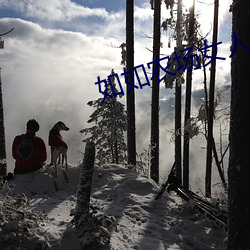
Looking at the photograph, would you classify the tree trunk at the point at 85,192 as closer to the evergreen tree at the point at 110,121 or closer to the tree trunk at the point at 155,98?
the tree trunk at the point at 155,98

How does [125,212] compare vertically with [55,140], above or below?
below

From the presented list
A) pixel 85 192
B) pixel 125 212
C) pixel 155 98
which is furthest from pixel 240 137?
pixel 155 98

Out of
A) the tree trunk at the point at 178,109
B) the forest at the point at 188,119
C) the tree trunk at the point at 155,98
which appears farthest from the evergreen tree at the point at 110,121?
the tree trunk at the point at 155,98

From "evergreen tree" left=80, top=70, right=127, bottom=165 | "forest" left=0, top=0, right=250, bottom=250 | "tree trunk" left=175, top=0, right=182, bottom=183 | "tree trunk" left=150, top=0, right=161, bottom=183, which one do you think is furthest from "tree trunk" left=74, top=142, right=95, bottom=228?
"evergreen tree" left=80, top=70, right=127, bottom=165

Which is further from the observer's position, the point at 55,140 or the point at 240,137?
the point at 55,140

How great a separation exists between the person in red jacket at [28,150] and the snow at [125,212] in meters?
0.31

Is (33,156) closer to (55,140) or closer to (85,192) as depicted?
(55,140)

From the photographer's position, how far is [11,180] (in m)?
8.95

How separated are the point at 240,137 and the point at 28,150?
6578 millimetres

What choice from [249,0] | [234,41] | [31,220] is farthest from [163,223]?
[249,0]

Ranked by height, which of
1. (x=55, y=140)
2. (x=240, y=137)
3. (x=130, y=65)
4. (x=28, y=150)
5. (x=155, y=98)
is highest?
(x=130, y=65)

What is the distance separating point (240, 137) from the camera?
181 inches

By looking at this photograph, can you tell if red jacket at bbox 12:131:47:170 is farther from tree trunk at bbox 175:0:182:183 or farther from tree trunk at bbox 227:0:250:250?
tree trunk at bbox 175:0:182:183

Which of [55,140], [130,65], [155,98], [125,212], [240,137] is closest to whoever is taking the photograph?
[240,137]
